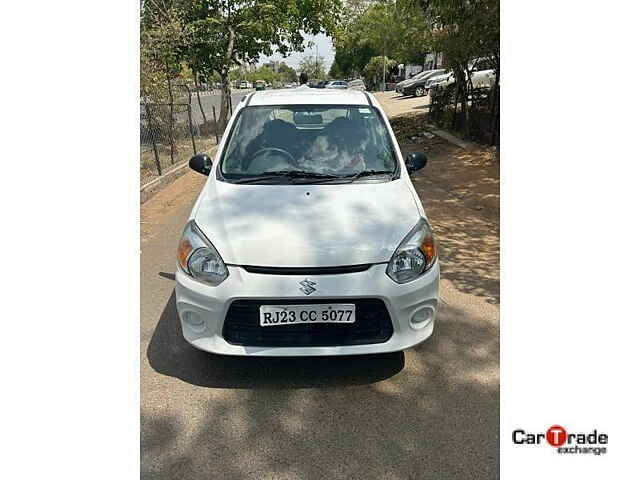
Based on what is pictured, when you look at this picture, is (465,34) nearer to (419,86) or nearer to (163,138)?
(163,138)

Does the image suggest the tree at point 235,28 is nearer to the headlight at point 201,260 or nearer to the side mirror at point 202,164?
the side mirror at point 202,164

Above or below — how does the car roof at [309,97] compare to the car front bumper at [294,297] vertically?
above

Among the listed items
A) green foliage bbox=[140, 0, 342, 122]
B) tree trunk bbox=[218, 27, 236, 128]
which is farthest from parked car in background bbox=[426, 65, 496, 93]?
tree trunk bbox=[218, 27, 236, 128]

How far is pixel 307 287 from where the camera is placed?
3.01 metres

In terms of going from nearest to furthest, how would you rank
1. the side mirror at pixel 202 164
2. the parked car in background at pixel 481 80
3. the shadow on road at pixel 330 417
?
the shadow on road at pixel 330 417 < the side mirror at pixel 202 164 < the parked car in background at pixel 481 80

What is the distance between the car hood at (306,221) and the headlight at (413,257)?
5 cm

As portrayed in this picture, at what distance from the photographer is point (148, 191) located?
8.84 meters

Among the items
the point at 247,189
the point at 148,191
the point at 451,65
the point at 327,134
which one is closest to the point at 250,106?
the point at 327,134

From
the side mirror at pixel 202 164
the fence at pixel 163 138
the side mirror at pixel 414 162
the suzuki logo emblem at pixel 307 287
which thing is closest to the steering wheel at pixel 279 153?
the side mirror at pixel 202 164

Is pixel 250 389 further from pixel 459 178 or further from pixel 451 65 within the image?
pixel 451 65

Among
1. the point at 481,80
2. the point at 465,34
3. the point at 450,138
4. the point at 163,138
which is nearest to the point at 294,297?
the point at 163,138

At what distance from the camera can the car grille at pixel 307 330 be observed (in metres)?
3.08

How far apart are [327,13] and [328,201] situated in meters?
16.2

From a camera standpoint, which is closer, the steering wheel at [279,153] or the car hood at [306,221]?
the car hood at [306,221]
